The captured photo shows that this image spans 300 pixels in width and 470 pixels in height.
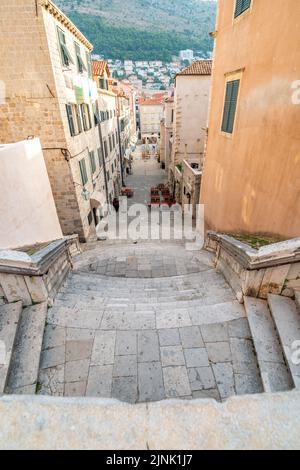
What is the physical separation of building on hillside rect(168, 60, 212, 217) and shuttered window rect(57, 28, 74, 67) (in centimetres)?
1061

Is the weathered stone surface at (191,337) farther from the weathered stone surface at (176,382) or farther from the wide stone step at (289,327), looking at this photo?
the wide stone step at (289,327)

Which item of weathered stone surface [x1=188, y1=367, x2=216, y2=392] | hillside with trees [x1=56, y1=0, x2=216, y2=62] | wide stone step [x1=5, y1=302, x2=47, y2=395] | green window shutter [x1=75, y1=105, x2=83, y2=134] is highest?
hillside with trees [x1=56, y1=0, x2=216, y2=62]

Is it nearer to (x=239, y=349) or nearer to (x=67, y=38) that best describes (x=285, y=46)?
(x=239, y=349)

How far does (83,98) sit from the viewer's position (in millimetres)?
13906

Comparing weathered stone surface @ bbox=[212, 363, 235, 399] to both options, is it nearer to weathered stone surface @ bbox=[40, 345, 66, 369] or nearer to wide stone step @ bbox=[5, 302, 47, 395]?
weathered stone surface @ bbox=[40, 345, 66, 369]

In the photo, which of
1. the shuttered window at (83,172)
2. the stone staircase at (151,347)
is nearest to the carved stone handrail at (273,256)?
the stone staircase at (151,347)

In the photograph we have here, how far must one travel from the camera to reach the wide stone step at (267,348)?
9.52 feet

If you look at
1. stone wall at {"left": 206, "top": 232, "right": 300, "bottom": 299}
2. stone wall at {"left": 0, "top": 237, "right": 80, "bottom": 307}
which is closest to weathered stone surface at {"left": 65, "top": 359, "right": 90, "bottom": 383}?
stone wall at {"left": 0, "top": 237, "right": 80, "bottom": 307}

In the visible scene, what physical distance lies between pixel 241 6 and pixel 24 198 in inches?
389

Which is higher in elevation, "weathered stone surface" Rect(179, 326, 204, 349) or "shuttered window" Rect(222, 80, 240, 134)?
"shuttered window" Rect(222, 80, 240, 134)

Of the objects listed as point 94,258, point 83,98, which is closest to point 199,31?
point 83,98

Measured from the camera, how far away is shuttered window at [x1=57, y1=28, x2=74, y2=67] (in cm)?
1062

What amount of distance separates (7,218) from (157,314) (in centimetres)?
628

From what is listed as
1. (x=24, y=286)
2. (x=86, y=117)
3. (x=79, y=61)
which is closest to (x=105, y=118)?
(x=86, y=117)
